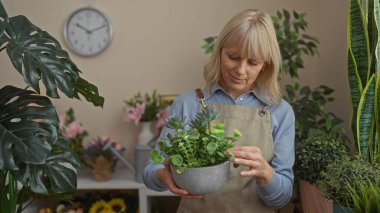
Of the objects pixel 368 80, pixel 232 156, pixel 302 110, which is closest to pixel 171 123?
pixel 232 156

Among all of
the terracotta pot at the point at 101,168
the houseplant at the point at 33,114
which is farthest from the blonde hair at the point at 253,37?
the terracotta pot at the point at 101,168

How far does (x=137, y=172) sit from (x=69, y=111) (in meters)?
0.65

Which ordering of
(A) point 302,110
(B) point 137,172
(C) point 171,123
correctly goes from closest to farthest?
(C) point 171,123
(A) point 302,110
(B) point 137,172

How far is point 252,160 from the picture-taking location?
96 centimetres

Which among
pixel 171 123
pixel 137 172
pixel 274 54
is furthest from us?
pixel 137 172

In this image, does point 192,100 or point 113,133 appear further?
point 113,133

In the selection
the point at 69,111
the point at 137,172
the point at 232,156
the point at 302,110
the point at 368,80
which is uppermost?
the point at 368,80

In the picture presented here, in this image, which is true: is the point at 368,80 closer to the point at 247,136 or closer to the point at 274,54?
the point at 274,54

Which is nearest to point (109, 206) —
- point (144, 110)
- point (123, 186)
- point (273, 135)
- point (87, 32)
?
point (123, 186)

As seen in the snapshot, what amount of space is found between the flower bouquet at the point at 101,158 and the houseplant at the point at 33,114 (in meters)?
0.97

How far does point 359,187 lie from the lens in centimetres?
91

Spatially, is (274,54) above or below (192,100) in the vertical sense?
above

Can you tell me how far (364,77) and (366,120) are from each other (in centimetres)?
14

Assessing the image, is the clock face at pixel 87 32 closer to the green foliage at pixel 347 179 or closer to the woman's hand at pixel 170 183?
the woman's hand at pixel 170 183
